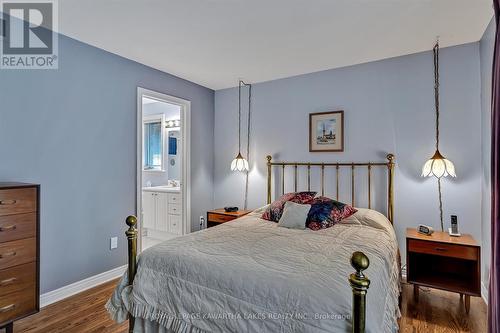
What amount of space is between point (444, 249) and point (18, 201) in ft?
11.0

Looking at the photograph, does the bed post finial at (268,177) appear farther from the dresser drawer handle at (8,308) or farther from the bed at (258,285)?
the dresser drawer handle at (8,308)

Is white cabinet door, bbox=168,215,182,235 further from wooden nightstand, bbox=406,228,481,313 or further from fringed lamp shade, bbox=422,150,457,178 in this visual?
fringed lamp shade, bbox=422,150,457,178

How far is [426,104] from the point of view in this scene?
2945 millimetres

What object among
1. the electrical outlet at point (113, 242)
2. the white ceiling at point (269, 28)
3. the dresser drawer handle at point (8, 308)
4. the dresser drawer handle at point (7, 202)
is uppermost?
the white ceiling at point (269, 28)

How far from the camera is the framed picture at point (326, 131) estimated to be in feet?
11.2

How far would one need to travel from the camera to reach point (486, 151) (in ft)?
8.32

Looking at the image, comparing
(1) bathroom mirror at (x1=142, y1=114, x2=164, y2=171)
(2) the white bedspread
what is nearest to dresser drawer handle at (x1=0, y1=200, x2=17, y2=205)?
(2) the white bedspread

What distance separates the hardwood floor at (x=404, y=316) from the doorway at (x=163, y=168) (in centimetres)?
108

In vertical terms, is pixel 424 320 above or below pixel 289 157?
below

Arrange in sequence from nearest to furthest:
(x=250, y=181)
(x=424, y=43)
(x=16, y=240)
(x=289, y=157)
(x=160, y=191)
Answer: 1. (x=16, y=240)
2. (x=424, y=43)
3. (x=289, y=157)
4. (x=250, y=181)
5. (x=160, y=191)

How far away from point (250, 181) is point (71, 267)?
7.82ft

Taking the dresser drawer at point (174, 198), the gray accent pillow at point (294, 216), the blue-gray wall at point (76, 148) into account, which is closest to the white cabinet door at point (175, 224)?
the dresser drawer at point (174, 198)

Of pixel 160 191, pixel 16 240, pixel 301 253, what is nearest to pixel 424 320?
pixel 301 253

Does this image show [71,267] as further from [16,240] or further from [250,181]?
[250,181]
